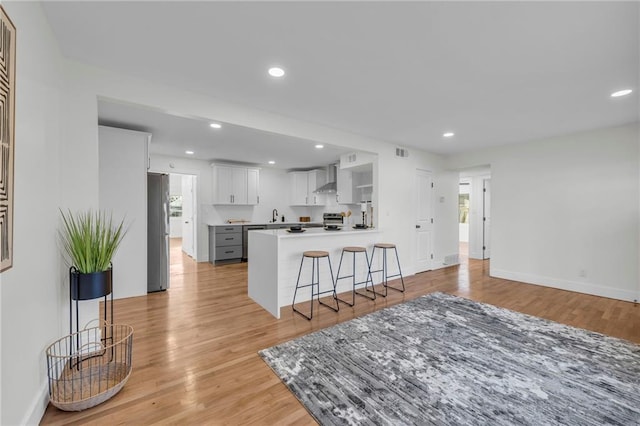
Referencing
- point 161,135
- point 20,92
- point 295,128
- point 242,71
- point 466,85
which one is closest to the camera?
point 20,92

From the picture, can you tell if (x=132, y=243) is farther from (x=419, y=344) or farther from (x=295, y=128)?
(x=419, y=344)

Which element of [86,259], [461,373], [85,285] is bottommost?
[461,373]

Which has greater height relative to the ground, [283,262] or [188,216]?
[188,216]

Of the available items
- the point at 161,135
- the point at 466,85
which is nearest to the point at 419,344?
the point at 466,85

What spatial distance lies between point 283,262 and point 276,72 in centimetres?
221

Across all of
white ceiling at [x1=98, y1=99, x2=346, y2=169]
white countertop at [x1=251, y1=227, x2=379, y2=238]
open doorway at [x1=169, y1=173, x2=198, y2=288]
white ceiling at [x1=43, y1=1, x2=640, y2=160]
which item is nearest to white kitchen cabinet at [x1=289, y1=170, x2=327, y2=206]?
white ceiling at [x1=98, y1=99, x2=346, y2=169]

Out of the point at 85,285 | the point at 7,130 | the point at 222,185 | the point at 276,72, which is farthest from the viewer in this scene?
the point at 222,185

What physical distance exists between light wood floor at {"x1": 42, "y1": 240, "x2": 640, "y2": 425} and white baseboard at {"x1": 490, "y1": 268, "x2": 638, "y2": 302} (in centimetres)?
20

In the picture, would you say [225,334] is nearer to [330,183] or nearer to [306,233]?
[306,233]

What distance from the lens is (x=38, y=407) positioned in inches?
62.0

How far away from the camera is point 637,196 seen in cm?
375

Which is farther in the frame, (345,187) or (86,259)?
(345,187)

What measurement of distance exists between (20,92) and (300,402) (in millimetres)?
2461

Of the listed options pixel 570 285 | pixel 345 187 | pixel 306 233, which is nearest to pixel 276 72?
A: pixel 306 233
